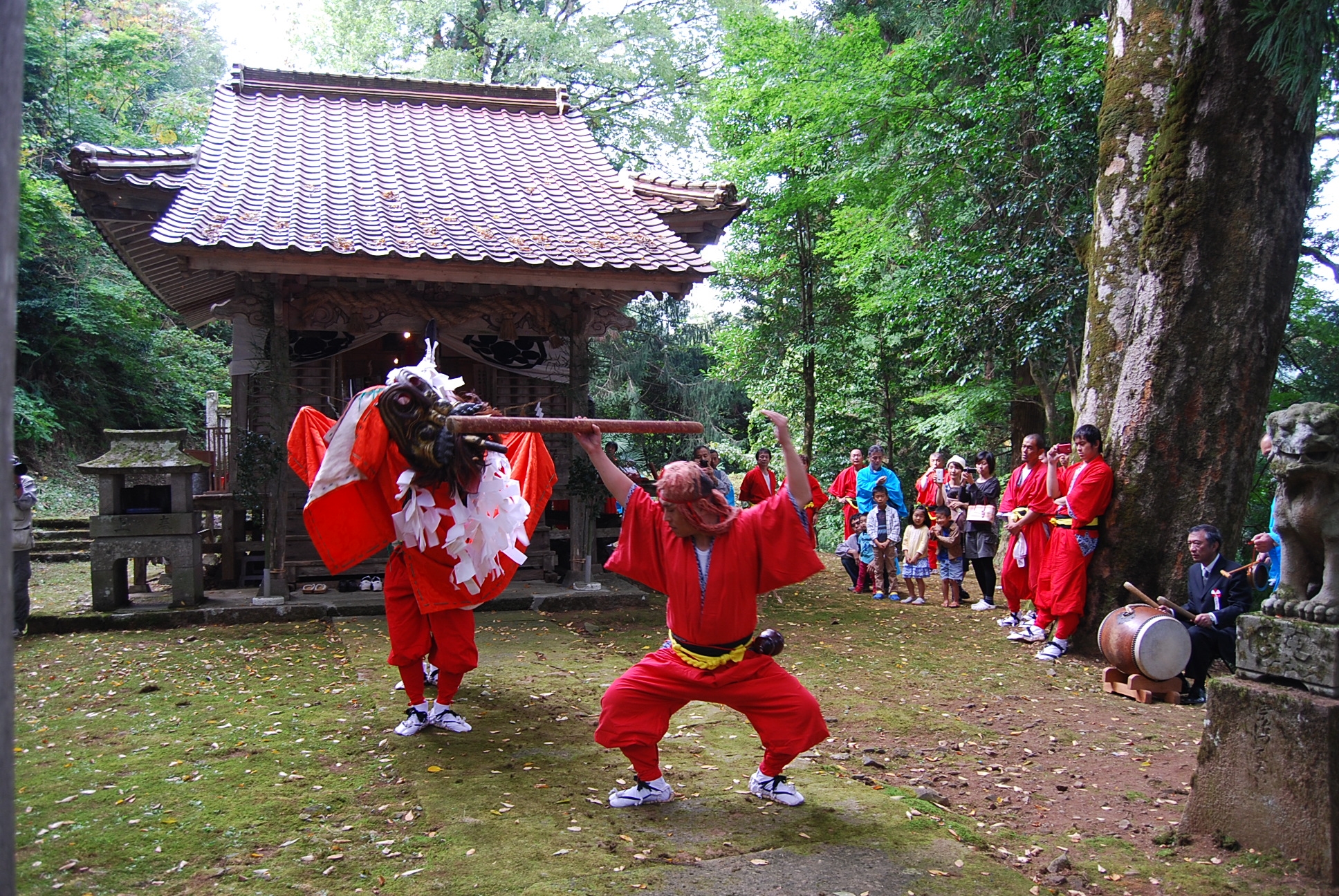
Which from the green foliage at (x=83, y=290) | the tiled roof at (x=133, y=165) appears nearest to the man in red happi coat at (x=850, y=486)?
the tiled roof at (x=133, y=165)

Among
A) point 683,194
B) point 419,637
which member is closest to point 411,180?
point 683,194

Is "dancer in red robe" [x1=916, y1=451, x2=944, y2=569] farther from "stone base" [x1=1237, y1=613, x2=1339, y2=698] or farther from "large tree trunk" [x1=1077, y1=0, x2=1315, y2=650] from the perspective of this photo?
"stone base" [x1=1237, y1=613, x2=1339, y2=698]

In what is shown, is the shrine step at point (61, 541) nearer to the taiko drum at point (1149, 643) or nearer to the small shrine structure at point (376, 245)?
the small shrine structure at point (376, 245)

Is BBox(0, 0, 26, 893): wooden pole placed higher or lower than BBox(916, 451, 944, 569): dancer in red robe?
higher

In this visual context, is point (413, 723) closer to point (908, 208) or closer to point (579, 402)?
point (579, 402)

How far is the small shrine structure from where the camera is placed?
28.3ft

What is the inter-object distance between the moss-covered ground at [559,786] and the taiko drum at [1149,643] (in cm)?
28

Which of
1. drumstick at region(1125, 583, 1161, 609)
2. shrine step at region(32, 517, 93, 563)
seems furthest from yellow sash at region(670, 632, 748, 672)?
shrine step at region(32, 517, 93, 563)

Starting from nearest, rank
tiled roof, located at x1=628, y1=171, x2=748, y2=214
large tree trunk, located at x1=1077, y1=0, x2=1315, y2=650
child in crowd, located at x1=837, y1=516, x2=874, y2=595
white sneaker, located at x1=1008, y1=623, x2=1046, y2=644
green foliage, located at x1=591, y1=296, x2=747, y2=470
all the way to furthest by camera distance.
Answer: large tree trunk, located at x1=1077, y1=0, x2=1315, y2=650
white sneaker, located at x1=1008, y1=623, x2=1046, y2=644
tiled roof, located at x1=628, y1=171, x2=748, y2=214
child in crowd, located at x1=837, y1=516, x2=874, y2=595
green foliage, located at x1=591, y1=296, x2=747, y2=470

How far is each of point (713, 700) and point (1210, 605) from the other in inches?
163

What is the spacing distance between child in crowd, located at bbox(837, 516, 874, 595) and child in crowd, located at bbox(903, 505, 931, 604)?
19.7 inches

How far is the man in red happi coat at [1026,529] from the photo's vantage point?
838 centimetres

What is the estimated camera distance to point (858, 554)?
11.8 metres

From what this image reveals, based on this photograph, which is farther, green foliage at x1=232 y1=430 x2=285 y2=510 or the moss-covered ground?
green foliage at x1=232 y1=430 x2=285 y2=510
